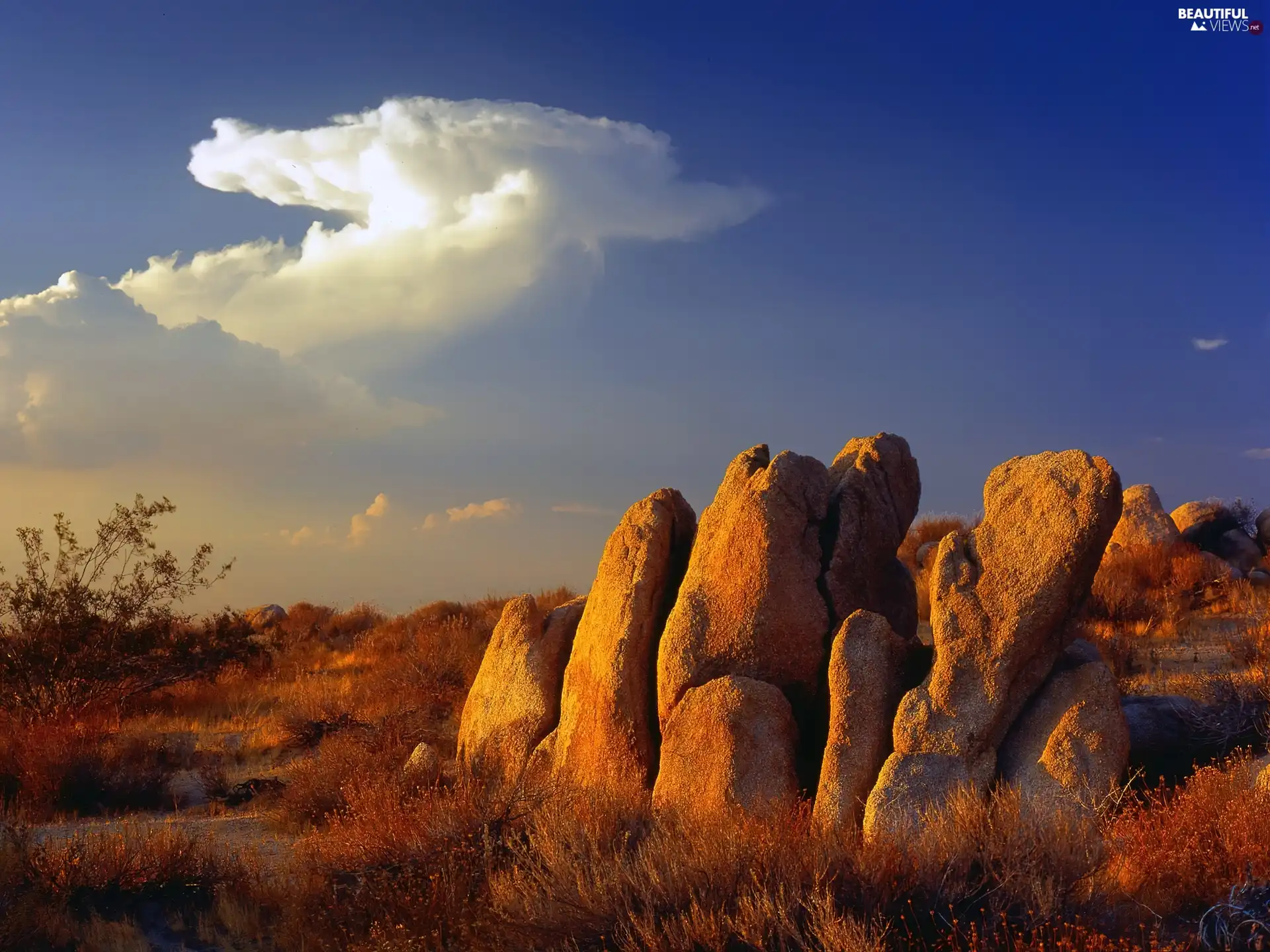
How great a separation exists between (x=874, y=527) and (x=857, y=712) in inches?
84.9

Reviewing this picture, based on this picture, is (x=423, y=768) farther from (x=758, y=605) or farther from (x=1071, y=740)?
(x=1071, y=740)

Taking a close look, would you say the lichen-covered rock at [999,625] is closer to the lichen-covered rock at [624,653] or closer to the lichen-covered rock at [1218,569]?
the lichen-covered rock at [624,653]

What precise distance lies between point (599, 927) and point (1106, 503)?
5.11m

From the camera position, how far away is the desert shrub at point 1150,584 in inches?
728

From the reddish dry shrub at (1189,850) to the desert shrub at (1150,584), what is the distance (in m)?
10.6

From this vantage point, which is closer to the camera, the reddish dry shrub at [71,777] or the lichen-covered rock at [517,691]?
the lichen-covered rock at [517,691]

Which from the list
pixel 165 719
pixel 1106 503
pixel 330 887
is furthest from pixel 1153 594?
pixel 165 719

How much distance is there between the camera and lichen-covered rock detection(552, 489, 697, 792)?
395 inches

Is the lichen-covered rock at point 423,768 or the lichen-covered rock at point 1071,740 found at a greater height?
the lichen-covered rock at point 1071,740

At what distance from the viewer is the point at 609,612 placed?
1061cm

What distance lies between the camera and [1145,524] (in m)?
22.5

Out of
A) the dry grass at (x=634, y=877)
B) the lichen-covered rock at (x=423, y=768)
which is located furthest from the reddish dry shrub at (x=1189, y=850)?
the lichen-covered rock at (x=423, y=768)

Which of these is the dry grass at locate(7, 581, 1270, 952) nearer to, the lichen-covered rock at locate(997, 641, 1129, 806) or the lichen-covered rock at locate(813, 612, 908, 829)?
the lichen-covered rock at locate(997, 641, 1129, 806)

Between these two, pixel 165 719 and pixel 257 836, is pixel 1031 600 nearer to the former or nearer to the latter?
pixel 257 836
